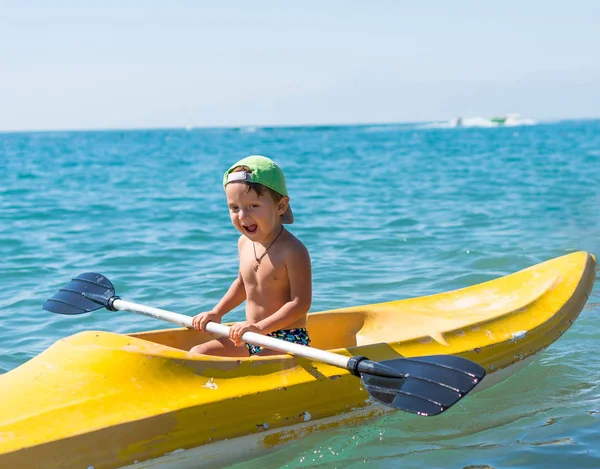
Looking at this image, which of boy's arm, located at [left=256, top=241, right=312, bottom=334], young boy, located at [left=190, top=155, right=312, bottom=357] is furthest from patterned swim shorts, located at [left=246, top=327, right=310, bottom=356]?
boy's arm, located at [left=256, top=241, right=312, bottom=334]

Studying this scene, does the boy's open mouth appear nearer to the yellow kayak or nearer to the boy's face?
the boy's face

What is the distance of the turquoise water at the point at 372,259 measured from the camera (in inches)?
159

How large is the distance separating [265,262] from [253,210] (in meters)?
0.29

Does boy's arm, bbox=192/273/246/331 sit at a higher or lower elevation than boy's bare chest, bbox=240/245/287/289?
lower

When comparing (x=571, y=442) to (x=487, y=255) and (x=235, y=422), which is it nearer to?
(x=235, y=422)

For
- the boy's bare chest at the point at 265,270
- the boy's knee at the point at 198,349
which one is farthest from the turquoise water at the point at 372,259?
the boy's bare chest at the point at 265,270

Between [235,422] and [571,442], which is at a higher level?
[235,422]

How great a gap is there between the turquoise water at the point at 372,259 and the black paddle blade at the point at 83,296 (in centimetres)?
71

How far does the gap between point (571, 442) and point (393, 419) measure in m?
0.87

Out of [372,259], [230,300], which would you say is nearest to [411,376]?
[230,300]

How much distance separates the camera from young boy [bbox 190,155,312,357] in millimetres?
3943

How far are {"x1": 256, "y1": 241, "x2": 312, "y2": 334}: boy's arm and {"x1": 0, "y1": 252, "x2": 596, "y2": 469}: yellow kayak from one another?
0.91 feet

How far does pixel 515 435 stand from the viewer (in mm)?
4129

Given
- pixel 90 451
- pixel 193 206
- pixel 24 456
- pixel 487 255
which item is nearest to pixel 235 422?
pixel 90 451
